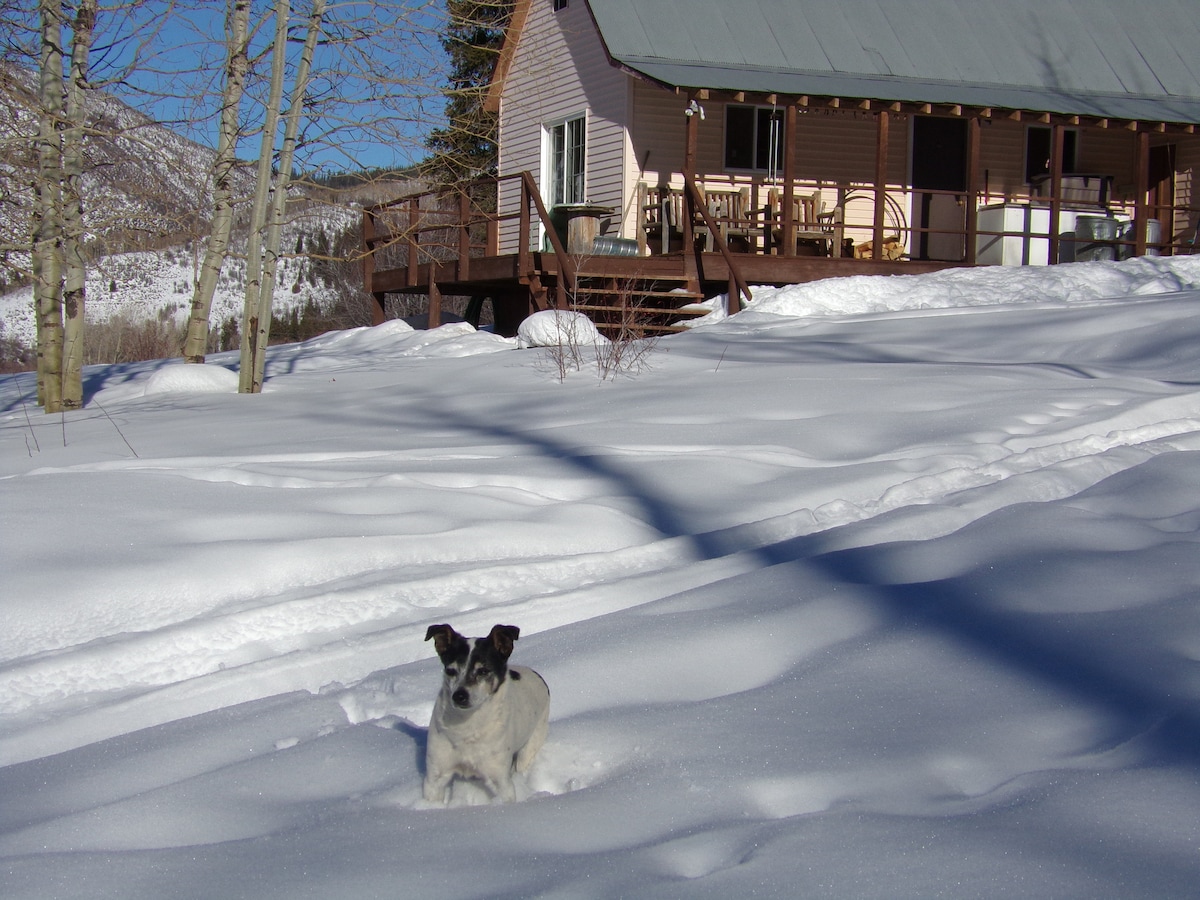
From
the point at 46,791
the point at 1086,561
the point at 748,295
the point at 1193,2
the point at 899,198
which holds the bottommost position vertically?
the point at 46,791

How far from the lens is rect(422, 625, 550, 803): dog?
2.34 meters

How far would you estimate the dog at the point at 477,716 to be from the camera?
7.69 ft

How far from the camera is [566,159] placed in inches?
720

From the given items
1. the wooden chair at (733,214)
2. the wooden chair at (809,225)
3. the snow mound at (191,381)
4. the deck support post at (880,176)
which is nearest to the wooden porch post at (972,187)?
the deck support post at (880,176)

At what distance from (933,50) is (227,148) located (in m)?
10.8

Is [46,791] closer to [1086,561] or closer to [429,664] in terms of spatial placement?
[429,664]

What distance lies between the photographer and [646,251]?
16281 mm

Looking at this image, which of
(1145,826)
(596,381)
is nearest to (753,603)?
(1145,826)

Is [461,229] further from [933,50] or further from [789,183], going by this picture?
[933,50]

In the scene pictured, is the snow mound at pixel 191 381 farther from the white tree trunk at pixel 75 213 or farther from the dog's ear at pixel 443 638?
→ the dog's ear at pixel 443 638

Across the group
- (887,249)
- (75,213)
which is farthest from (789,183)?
(75,213)

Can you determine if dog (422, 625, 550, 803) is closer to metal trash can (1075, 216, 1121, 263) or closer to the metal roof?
the metal roof

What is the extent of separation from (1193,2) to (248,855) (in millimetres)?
21541

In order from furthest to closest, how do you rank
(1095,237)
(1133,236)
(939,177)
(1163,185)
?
(1163,185), (939,177), (1133,236), (1095,237)
